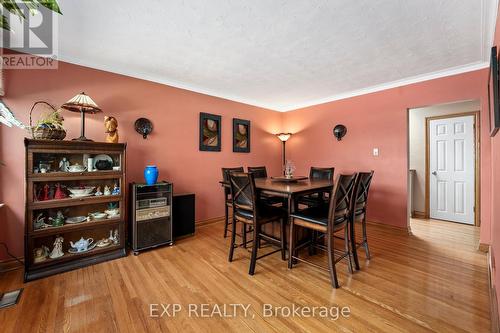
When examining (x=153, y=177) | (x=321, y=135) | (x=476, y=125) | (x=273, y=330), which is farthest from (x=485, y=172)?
(x=153, y=177)

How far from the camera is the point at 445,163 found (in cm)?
400

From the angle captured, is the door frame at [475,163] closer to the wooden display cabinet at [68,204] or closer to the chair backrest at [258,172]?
the chair backrest at [258,172]

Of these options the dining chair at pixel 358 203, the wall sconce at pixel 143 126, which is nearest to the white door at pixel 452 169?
the dining chair at pixel 358 203

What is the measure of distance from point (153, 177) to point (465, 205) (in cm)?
509

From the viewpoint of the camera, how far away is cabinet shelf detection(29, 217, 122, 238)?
2.16 m

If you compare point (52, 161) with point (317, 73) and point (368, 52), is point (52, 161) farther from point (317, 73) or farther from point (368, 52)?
point (368, 52)

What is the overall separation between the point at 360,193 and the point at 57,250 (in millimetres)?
3252

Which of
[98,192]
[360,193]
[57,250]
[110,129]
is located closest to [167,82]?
[110,129]

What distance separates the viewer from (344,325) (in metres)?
1.50

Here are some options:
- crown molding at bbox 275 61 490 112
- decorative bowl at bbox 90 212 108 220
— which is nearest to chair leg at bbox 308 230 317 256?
decorative bowl at bbox 90 212 108 220

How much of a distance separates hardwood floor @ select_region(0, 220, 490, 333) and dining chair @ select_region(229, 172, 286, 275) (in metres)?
0.24

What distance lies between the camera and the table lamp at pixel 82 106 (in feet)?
7.55

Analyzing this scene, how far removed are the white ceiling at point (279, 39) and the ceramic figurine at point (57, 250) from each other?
6.77 feet

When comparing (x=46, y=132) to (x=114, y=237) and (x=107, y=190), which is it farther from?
(x=114, y=237)
